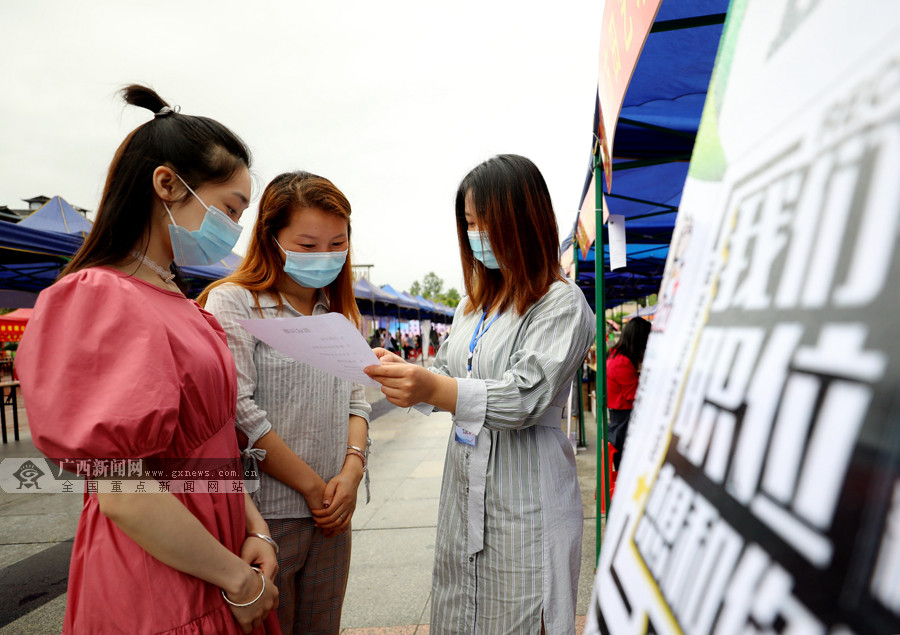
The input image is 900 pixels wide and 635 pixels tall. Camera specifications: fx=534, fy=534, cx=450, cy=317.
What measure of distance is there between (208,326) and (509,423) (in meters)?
0.78

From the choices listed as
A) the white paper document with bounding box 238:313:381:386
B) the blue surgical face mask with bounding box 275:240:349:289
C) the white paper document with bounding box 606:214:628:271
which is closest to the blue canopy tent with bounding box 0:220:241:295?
the blue surgical face mask with bounding box 275:240:349:289

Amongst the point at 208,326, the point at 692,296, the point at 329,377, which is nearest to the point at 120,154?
the point at 208,326

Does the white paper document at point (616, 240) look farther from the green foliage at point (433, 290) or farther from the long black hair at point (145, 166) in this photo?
the green foliage at point (433, 290)

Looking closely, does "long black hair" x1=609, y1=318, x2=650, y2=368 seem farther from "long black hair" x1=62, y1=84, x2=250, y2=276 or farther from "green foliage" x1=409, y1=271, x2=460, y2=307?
"green foliage" x1=409, y1=271, x2=460, y2=307

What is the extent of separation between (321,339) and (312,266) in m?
0.55

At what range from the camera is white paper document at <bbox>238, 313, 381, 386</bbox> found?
1.17 meters

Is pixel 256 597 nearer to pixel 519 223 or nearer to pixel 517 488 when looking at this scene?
pixel 517 488

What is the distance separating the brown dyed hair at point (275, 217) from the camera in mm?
1687

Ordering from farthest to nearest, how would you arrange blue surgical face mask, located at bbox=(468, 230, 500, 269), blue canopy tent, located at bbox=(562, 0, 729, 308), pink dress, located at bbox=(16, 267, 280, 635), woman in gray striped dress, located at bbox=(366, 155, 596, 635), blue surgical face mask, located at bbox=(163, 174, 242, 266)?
blue canopy tent, located at bbox=(562, 0, 729, 308) → blue surgical face mask, located at bbox=(468, 230, 500, 269) → woman in gray striped dress, located at bbox=(366, 155, 596, 635) → blue surgical face mask, located at bbox=(163, 174, 242, 266) → pink dress, located at bbox=(16, 267, 280, 635)

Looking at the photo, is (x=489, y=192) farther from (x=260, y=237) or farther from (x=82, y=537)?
(x=82, y=537)

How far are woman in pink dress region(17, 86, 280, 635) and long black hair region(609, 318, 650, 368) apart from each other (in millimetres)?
4097

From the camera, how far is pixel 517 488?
146cm

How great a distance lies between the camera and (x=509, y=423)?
1.38 m

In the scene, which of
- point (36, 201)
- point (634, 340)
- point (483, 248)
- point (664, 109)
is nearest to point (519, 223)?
point (483, 248)
